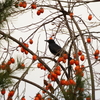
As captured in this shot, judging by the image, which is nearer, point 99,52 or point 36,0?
point 99,52

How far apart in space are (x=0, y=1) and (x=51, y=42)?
85cm

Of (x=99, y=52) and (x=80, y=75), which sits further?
(x=99, y=52)

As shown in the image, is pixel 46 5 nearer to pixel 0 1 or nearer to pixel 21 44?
pixel 21 44

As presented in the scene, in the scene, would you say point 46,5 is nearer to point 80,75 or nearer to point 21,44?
point 21,44

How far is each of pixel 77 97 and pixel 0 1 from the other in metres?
0.68

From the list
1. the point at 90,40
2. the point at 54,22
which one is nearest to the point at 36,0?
the point at 54,22

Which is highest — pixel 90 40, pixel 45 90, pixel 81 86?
pixel 90 40

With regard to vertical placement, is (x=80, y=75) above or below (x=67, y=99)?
above

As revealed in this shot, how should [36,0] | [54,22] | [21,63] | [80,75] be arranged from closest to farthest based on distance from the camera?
[80,75] < [21,63] < [36,0] < [54,22]

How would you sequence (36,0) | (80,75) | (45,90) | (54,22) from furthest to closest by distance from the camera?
1. (54,22)
2. (36,0)
3. (45,90)
4. (80,75)

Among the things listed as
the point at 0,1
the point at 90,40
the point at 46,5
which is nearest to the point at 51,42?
the point at 46,5

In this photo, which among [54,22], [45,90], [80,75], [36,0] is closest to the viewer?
[80,75]

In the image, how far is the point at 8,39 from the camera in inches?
72.8

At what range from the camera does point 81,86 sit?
3.65ft
